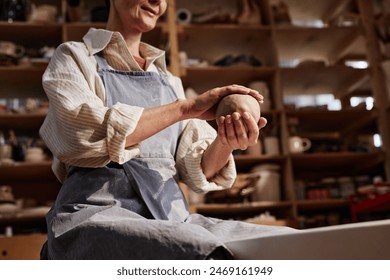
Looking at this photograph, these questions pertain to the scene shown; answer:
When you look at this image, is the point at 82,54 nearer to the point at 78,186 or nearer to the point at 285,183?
the point at 78,186

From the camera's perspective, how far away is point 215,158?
0.99 meters

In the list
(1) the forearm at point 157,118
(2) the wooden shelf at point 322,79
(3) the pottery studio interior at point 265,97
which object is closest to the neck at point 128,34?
(1) the forearm at point 157,118

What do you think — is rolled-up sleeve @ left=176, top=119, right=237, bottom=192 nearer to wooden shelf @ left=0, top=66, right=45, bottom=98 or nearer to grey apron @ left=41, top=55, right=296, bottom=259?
grey apron @ left=41, top=55, right=296, bottom=259

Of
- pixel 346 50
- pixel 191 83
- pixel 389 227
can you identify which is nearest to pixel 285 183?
pixel 191 83

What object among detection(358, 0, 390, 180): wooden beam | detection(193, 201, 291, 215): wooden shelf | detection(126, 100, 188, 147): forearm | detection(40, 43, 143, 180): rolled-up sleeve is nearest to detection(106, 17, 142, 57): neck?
detection(40, 43, 143, 180): rolled-up sleeve

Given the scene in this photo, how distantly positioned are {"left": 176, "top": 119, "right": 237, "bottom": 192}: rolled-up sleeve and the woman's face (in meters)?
0.22

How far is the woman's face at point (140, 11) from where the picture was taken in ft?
3.33

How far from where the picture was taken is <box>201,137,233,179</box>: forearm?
3.17 feet

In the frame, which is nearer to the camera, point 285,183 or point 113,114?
point 113,114

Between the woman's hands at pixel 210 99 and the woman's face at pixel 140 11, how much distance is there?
278mm

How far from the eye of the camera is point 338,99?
3643 mm

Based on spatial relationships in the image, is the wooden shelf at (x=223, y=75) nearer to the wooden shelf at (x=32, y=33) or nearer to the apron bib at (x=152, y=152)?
the wooden shelf at (x=32, y=33)

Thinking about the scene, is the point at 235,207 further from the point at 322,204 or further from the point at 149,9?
the point at 149,9
